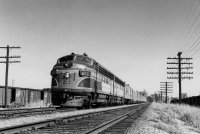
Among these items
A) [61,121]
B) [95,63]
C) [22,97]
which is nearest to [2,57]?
[22,97]

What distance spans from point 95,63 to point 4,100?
36.8 ft

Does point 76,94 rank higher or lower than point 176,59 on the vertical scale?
lower

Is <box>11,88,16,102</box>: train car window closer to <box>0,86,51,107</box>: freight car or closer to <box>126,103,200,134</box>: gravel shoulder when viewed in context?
<box>0,86,51,107</box>: freight car

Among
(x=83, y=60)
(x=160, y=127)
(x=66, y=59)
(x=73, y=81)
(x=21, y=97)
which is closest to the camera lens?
(x=160, y=127)

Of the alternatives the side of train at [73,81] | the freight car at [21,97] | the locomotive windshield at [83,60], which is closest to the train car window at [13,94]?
the freight car at [21,97]

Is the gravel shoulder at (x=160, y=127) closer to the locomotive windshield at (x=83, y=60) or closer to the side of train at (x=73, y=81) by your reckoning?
the side of train at (x=73, y=81)

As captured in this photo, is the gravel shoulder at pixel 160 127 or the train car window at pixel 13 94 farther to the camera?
the train car window at pixel 13 94

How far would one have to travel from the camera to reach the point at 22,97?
2744 cm

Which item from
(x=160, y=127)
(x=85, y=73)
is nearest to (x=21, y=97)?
(x=85, y=73)

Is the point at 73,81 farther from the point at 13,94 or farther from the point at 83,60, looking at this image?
the point at 13,94

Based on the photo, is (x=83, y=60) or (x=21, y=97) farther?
(x=21, y=97)

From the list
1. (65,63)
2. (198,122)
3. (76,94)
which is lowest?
(198,122)

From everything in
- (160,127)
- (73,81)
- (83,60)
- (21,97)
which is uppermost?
(83,60)

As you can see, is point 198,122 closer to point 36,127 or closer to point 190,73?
point 36,127
